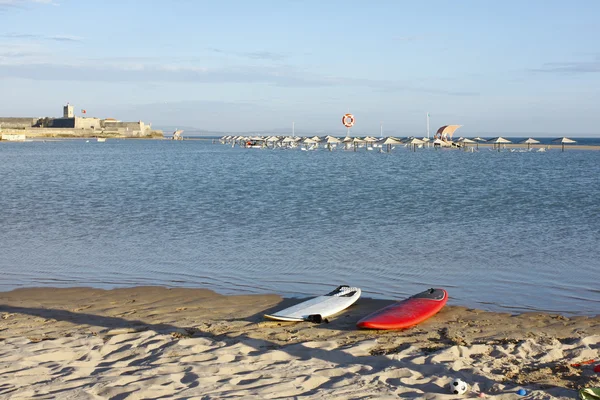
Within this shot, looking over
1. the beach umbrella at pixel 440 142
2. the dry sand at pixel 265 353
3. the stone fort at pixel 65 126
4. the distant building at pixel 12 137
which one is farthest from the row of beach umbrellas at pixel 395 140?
the dry sand at pixel 265 353

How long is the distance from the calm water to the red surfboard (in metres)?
0.78

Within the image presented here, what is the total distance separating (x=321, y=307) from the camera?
9.25 metres

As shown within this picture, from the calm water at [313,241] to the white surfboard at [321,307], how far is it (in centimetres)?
78

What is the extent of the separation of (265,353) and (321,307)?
7.67 ft

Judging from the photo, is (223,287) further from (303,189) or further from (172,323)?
(303,189)

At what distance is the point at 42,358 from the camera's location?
22.1ft

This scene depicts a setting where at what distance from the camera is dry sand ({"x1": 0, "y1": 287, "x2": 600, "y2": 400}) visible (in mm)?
5938

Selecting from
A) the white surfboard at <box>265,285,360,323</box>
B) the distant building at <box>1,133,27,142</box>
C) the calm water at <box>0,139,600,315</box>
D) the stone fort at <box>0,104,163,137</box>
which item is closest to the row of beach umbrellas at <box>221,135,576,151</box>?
the distant building at <box>1,133,27,142</box>

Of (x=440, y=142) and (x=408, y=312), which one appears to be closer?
(x=408, y=312)

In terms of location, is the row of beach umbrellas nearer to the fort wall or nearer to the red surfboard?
the fort wall

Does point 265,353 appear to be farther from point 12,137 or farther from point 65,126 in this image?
point 65,126

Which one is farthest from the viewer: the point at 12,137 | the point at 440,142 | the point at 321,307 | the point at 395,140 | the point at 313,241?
the point at 12,137

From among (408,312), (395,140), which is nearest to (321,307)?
(408,312)

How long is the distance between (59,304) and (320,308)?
394 centimetres
